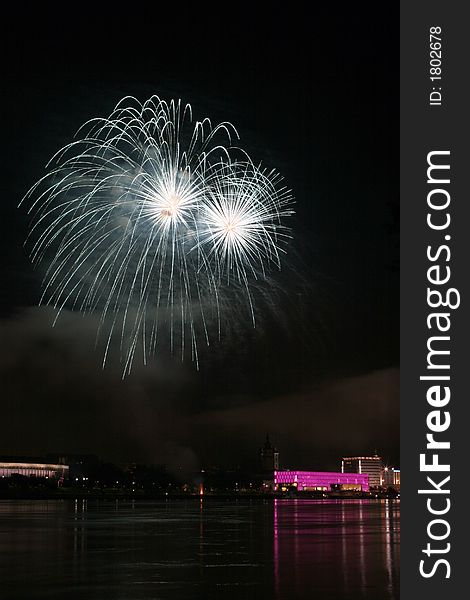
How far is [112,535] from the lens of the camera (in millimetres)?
38844

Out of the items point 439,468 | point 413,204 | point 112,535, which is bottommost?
point 112,535

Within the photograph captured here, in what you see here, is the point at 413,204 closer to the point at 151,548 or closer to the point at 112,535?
the point at 151,548

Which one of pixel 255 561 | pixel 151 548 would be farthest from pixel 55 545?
pixel 255 561

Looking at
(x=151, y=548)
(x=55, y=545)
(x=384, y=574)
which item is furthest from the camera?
(x=55, y=545)

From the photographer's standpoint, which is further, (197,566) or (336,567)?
(197,566)

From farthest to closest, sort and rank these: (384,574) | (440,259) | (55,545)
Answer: (55,545) < (384,574) < (440,259)

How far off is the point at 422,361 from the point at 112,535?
77.3 feet

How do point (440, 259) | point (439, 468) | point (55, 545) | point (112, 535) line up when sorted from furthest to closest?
1. point (112, 535)
2. point (55, 545)
3. point (440, 259)
4. point (439, 468)

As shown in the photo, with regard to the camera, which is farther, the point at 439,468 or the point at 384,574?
the point at 384,574

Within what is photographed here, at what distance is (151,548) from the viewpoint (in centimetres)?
3111

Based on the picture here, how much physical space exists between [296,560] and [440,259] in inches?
443

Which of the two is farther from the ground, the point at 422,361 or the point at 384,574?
the point at 422,361

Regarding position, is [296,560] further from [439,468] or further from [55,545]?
[55,545]

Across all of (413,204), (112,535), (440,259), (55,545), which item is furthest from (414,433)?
(112,535)
